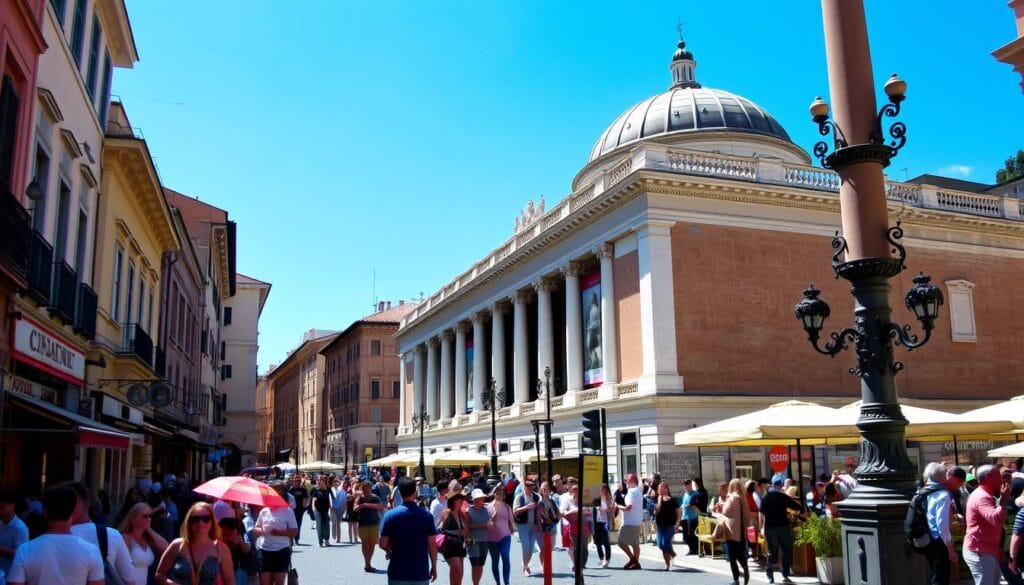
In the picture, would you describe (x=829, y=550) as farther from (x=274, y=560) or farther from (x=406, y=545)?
(x=274, y=560)

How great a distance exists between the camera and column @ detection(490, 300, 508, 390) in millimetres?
44031

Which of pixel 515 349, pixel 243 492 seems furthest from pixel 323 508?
pixel 515 349

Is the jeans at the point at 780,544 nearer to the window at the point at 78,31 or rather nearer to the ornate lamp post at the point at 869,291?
the ornate lamp post at the point at 869,291

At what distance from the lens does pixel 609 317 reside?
33156 millimetres

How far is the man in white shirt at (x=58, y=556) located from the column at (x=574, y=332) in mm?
30868

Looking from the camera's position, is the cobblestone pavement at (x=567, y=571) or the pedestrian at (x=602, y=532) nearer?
the cobblestone pavement at (x=567, y=571)

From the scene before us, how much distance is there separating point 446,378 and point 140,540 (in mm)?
46422

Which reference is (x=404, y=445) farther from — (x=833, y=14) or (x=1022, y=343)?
(x=833, y=14)

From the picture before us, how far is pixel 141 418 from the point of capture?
21031 mm

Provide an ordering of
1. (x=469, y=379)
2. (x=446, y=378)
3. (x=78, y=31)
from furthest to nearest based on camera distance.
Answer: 1. (x=446, y=378)
2. (x=469, y=379)
3. (x=78, y=31)

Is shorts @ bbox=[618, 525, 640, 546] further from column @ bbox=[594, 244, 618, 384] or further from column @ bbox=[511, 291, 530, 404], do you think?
column @ bbox=[511, 291, 530, 404]

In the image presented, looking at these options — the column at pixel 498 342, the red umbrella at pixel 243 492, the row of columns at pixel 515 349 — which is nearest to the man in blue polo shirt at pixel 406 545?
the red umbrella at pixel 243 492

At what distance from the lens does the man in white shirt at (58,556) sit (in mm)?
5062

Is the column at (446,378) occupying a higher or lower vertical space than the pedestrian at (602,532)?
higher
